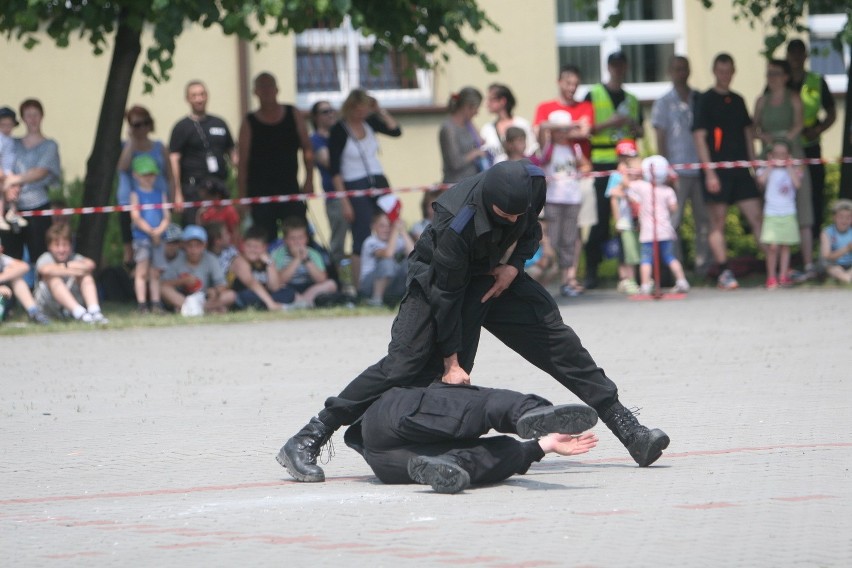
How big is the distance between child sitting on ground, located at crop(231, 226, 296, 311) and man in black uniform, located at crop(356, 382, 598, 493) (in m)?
8.45

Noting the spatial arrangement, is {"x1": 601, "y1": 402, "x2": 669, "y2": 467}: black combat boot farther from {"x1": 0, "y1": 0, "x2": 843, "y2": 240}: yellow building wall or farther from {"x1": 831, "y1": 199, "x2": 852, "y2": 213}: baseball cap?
{"x1": 0, "y1": 0, "x2": 843, "y2": 240}: yellow building wall

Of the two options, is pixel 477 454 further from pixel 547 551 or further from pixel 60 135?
pixel 60 135

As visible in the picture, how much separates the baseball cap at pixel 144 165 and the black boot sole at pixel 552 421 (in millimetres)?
9487

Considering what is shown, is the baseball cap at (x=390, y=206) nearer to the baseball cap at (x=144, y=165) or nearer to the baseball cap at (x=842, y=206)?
the baseball cap at (x=144, y=165)

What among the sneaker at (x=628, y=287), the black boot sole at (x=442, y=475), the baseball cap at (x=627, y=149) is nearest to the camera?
the black boot sole at (x=442, y=475)

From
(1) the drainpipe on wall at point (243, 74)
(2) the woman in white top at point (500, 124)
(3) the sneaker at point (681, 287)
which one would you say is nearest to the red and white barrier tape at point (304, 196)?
(2) the woman in white top at point (500, 124)

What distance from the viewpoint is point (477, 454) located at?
23.2ft

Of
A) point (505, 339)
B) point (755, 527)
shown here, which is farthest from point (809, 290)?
point (755, 527)

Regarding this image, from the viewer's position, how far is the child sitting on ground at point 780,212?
16562 millimetres

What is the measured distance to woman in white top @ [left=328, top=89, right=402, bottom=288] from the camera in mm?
16188

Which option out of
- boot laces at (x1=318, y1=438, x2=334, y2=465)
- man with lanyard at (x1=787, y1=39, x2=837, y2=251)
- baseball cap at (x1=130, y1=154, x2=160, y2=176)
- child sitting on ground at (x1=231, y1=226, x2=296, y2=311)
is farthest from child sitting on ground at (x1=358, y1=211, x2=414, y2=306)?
boot laces at (x1=318, y1=438, x2=334, y2=465)

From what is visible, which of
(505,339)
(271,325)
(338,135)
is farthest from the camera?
(338,135)

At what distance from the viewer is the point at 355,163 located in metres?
16.3

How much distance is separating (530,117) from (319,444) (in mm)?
15338
